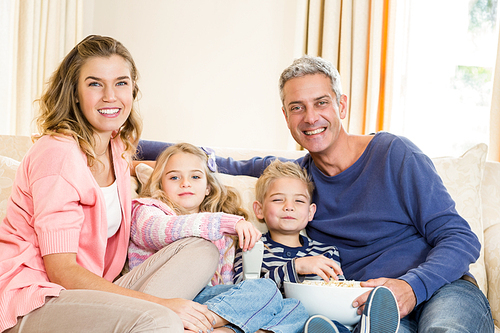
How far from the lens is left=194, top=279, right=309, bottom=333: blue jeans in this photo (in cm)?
119

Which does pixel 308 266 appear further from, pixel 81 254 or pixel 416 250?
pixel 81 254

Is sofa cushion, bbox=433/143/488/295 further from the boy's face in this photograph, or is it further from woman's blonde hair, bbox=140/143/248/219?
woman's blonde hair, bbox=140/143/248/219

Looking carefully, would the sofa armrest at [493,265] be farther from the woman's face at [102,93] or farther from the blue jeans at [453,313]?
the woman's face at [102,93]

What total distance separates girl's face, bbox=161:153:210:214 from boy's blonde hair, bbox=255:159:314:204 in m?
0.21

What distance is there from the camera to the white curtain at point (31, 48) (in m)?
3.06

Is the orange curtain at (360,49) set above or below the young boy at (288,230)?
above

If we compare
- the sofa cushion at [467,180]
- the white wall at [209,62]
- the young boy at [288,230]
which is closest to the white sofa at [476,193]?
the sofa cushion at [467,180]

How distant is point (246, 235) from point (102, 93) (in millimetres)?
611

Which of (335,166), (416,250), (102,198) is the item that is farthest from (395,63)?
(102,198)

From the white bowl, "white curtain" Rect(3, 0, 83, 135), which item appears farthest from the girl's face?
"white curtain" Rect(3, 0, 83, 135)

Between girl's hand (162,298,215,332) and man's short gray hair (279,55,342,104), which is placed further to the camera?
man's short gray hair (279,55,342,104)

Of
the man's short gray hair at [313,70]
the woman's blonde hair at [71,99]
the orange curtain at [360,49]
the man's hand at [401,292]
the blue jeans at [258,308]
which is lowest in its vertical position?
the blue jeans at [258,308]

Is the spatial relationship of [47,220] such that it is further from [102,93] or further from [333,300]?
[333,300]

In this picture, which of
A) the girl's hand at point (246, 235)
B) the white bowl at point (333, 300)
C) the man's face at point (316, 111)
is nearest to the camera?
the white bowl at point (333, 300)
